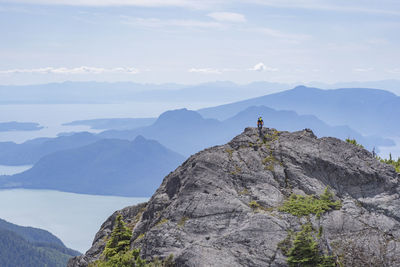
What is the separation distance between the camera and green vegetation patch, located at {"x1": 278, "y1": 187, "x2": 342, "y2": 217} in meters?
24.9

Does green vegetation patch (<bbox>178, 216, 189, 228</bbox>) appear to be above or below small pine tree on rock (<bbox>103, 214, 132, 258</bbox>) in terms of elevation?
above

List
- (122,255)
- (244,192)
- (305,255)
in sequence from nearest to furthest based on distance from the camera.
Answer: (305,255), (122,255), (244,192)

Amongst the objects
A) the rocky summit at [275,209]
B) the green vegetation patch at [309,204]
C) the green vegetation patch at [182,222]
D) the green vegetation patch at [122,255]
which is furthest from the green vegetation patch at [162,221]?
the green vegetation patch at [309,204]

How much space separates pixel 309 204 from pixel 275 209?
2136 mm

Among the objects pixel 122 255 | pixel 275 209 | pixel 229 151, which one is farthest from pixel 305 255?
pixel 229 151

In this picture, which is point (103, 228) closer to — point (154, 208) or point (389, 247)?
point (154, 208)

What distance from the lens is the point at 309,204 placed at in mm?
25328

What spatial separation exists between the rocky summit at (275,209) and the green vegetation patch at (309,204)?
0.06 metres

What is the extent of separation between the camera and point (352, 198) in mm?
27281

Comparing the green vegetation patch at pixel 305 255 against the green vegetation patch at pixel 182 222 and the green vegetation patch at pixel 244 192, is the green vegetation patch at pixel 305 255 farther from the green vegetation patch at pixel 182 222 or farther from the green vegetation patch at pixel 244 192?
the green vegetation patch at pixel 182 222

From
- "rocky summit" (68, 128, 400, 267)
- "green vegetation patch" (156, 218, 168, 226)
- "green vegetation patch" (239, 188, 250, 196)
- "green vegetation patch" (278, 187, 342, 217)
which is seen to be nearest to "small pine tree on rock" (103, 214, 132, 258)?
"rocky summit" (68, 128, 400, 267)

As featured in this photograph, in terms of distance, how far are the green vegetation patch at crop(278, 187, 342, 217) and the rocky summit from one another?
2.4 inches

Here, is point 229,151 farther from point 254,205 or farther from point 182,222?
point 182,222

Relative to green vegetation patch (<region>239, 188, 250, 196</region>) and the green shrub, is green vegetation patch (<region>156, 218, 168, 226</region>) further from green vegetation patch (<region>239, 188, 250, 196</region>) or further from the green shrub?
the green shrub
